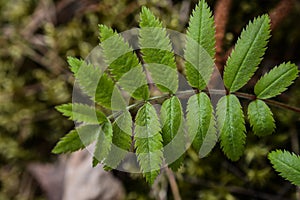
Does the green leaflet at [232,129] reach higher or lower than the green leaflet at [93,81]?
lower

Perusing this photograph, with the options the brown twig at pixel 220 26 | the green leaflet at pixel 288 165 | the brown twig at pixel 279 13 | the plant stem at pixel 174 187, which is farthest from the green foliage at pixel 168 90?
the plant stem at pixel 174 187

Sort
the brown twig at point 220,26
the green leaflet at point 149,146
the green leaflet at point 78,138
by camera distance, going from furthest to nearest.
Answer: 1. the brown twig at point 220,26
2. the green leaflet at point 78,138
3. the green leaflet at point 149,146

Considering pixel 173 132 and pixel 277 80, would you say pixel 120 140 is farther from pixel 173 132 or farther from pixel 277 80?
pixel 277 80

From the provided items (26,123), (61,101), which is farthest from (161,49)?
(26,123)

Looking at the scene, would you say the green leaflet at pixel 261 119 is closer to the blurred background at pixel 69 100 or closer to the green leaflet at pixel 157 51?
the green leaflet at pixel 157 51

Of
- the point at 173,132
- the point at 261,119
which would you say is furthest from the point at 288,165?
the point at 173,132

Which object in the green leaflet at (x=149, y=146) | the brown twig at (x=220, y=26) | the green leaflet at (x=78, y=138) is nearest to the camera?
the green leaflet at (x=149, y=146)

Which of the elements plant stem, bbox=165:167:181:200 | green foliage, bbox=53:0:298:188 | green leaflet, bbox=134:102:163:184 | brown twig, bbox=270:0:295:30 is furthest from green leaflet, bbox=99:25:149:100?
plant stem, bbox=165:167:181:200
